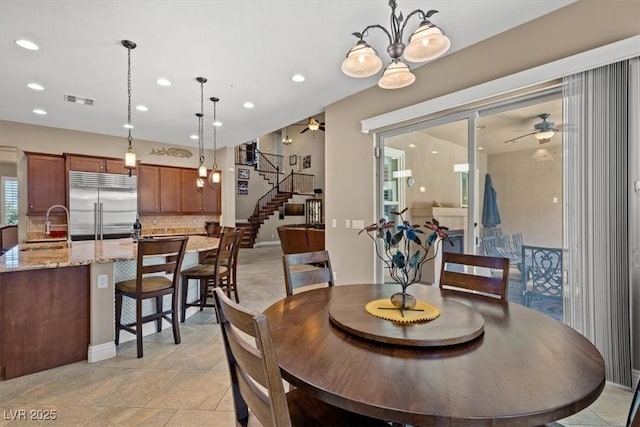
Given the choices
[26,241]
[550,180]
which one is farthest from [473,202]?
[26,241]

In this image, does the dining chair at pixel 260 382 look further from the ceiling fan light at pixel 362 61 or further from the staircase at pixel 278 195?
the staircase at pixel 278 195

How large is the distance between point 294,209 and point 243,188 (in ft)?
7.81

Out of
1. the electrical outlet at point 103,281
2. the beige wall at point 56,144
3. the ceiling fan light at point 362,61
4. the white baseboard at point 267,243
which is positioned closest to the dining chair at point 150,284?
the electrical outlet at point 103,281

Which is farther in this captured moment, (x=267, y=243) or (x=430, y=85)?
(x=267, y=243)

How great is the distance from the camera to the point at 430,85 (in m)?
3.48

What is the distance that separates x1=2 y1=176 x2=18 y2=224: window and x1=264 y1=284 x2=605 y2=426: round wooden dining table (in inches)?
324

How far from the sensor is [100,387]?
7.47 feet

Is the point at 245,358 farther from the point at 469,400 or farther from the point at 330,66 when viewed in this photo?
the point at 330,66

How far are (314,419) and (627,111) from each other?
9.39 feet

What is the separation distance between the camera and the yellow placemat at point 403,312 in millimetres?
1312

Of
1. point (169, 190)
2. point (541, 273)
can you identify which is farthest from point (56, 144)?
point (541, 273)

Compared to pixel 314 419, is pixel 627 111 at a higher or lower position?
higher

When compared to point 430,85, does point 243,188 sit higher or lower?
lower

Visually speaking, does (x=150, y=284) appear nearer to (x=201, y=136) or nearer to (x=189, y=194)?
(x=201, y=136)
